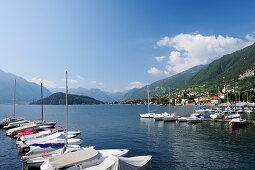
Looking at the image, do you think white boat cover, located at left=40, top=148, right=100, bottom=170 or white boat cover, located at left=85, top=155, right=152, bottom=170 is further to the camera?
white boat cover, located at left=40, top=148, right=100, bottom=170

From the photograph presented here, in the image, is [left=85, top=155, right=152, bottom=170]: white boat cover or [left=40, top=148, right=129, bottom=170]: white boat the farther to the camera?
[left=40, top=148, right=129, bottom=170]: white boat

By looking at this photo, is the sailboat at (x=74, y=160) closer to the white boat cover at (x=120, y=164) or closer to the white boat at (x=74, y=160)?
the white boat at (x=74, y=160)

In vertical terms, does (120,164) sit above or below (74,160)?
above

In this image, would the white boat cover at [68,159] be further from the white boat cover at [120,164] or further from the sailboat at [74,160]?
the white boat cover at [120,164]

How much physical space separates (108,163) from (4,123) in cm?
6439

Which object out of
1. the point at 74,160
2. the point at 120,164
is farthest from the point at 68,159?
the point at 120,164

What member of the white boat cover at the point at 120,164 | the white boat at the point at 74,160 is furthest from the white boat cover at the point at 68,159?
the white boat cover at the point at 120,164

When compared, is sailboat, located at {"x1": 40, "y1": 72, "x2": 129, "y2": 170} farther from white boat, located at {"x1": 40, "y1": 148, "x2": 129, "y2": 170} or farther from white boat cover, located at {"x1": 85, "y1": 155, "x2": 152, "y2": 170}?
white boat cover, located at {"x1": 85, "y1": 155, "x2": 152, "y2": 170}

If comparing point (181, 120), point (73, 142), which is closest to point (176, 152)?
point (73, 142)

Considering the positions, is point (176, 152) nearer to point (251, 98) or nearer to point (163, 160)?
point (163, 160)

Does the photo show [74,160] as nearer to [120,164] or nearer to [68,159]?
[68,159]

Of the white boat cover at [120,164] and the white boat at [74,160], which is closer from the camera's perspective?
the white boat cover at [120,164]

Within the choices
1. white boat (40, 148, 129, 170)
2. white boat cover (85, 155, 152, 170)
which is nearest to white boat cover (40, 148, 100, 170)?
white boat (40, 148, 129, 170)

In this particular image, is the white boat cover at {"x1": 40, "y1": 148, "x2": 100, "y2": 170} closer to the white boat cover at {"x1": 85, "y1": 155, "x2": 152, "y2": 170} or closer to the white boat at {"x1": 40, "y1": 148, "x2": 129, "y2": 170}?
the white boat at {"x1": 40, "y1": 148, "x2": 129, "y2": 170}
